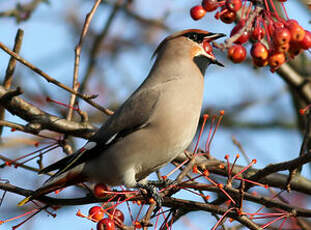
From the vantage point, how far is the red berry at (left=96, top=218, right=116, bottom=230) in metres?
2.91

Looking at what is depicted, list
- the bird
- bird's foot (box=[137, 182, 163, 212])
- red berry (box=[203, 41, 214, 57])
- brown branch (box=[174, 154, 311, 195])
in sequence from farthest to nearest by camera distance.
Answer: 1. red berry (box=[203, 41, 214, 57])
2. the bird
3. brown branch (box=[174, 154, 311, 195])
4. bird's foot (box=[137, 182, 163, 212])

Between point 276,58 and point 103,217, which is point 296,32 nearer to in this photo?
point 276,58

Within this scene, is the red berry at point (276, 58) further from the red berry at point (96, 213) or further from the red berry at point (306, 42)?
the red berry at point (96, 213)

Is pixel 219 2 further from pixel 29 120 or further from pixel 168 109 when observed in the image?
pixel 29 120

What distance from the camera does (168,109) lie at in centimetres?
386

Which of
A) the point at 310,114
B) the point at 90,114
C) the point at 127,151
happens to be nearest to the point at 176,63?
the point at 127,151

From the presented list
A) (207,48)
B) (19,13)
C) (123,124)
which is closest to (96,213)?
(123,124)

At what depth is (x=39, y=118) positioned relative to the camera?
13.2ft

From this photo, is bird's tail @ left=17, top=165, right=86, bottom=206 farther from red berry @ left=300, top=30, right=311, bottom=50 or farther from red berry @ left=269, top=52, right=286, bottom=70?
red berry @ left=300, top=30, right=311, bottom=50

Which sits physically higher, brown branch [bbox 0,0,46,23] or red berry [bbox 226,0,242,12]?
brown branch [bbox 0,0,46,23]

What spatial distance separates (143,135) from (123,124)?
22cm

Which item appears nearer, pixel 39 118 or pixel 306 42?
pixel 306 42

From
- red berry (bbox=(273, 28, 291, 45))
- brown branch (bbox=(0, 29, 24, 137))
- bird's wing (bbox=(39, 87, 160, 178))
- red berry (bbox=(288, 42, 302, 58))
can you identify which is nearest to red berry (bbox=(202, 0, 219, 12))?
red berry (bbox=(273, 28, 291, 45))

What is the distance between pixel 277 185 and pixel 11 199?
13.4 ft
